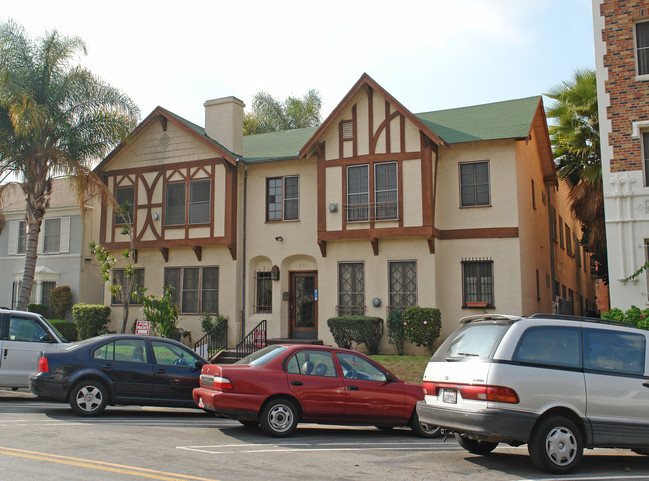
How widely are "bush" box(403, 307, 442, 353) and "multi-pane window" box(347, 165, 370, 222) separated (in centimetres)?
345

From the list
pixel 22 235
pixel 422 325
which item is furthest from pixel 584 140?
pixel 22 235

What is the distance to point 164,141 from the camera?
2414cm

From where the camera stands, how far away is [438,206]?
67.1 feet

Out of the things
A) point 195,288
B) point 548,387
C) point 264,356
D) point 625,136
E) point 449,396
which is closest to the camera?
point 548,387

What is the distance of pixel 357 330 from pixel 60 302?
12.7 meters

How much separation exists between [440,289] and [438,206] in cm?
262

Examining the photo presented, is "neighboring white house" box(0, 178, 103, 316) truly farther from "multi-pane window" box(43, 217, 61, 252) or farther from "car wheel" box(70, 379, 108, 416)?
"car wheel" box(70, 379, 108, 416)

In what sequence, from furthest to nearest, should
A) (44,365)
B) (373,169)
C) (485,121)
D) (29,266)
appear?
1. (29,266)
2. (485,121)
3. (373,169)
4. (44,365)

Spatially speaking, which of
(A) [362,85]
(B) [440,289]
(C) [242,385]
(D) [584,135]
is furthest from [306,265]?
(C) [242,385]

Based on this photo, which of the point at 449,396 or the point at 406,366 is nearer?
the point at 449,396

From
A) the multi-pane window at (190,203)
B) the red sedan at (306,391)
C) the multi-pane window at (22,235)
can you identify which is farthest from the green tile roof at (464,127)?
the red sedan at (306,391)

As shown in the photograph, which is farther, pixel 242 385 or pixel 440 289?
pixel 440 289

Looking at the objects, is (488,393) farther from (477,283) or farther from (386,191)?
(386,191)

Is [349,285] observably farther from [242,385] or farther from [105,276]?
[242,385]
